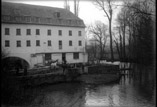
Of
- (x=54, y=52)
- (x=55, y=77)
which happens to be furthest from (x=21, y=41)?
(x=55, y=77)

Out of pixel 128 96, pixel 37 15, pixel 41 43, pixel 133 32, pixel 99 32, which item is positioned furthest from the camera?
pixel 99 32

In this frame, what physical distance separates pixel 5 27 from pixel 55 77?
386 inches

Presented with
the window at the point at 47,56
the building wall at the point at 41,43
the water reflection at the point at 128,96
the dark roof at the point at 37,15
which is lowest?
the water reflection at the point at 128,96

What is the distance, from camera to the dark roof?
84.1 ft

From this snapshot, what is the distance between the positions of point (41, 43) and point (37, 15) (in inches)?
170

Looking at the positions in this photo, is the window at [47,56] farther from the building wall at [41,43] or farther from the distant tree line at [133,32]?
Answer: the distant tree line at [133,32]

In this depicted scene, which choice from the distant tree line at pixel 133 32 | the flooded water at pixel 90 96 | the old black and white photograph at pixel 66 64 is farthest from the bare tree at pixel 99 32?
the flooded water at pixel 90 96

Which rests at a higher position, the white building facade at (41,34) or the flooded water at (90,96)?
the white building facade at (41,34)

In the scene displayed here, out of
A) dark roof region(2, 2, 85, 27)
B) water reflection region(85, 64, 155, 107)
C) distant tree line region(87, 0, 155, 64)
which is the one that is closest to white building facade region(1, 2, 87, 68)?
dark roof region(2, 2, 85, 27)

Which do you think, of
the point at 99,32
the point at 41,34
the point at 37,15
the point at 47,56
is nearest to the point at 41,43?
the point at 41,34

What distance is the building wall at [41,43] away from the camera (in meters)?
25.2

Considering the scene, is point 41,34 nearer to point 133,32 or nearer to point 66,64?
point 66,64

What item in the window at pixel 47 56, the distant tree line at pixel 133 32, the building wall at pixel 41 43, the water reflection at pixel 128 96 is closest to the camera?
the distant tree line at pixel 133 32

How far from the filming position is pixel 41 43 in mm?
27625
